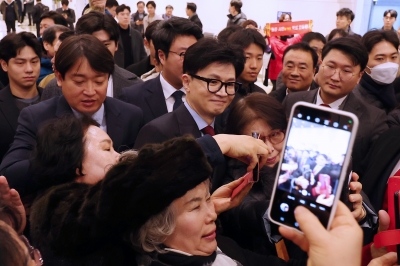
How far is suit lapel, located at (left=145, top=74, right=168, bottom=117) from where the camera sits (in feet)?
10.5

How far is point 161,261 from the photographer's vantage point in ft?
5.06

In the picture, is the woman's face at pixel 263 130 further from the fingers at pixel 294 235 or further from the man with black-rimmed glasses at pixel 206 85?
the fingers at pixel 294 235

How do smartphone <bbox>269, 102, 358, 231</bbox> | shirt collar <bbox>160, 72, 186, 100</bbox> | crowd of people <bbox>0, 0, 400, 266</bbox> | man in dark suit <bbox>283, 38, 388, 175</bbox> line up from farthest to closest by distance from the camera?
shirt collar <bbox>160, 72, 186, 100</bbox>, man in dark suit <bbox>283, 38, 388, 175</bbox>, crowd of people <bbox>0, 0, 400, 266</bbox>, smartphone <bbox>269, 102, 358, 231</bbox>

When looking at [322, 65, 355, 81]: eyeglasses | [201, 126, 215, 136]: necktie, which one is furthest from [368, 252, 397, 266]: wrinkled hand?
[322, 65, 355, 81]: eyeglasses

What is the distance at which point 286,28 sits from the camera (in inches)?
293

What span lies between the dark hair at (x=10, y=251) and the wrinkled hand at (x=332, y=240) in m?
0.65

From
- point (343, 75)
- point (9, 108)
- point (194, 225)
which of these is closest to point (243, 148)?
point (194, 225)

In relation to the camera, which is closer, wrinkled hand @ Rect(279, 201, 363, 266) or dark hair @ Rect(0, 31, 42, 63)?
wrinkled hand @ Rect(279, 201, 363, 266)

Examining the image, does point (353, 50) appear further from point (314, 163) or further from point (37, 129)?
point (314, 163)

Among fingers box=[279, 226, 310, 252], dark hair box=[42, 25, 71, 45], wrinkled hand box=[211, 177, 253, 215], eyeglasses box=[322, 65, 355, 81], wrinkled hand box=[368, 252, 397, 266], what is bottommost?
wrinkled hand box=[368, 252, 397, 266]

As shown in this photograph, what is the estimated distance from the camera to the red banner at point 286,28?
739cm

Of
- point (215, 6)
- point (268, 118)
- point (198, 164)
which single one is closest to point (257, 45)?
point (268, 118)

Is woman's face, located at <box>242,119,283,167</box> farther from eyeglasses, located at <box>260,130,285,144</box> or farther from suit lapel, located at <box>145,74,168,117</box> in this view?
suit lapel, located at <box>145,74,168,117</box>

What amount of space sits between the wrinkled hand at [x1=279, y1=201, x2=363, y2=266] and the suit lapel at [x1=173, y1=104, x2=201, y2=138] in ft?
4.22
